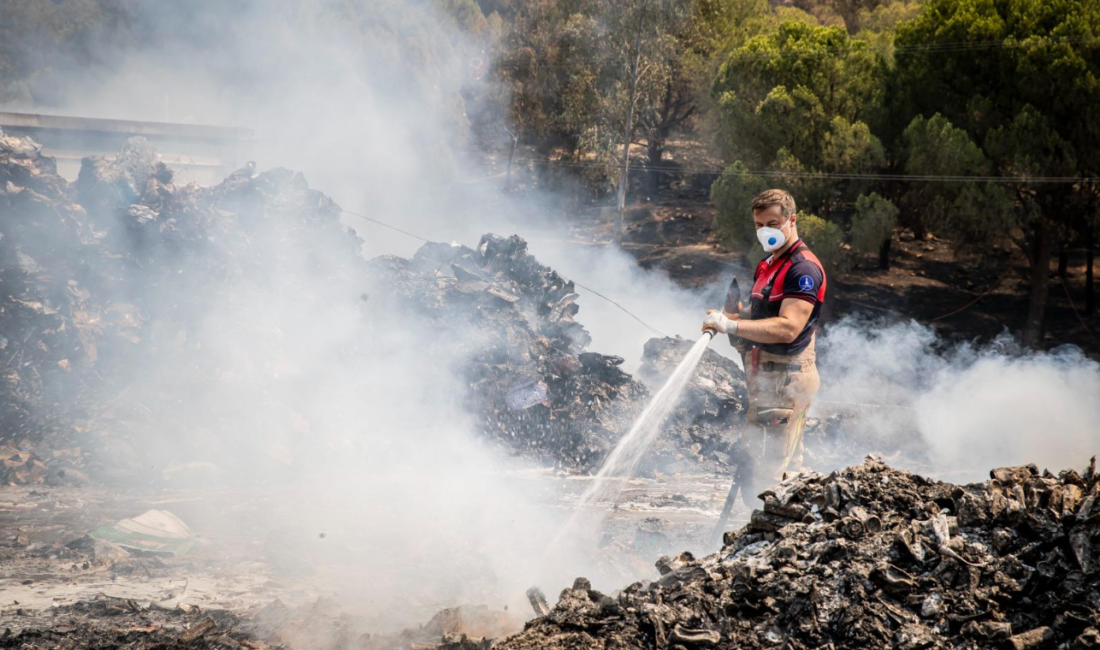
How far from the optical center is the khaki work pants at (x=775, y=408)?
3.79m

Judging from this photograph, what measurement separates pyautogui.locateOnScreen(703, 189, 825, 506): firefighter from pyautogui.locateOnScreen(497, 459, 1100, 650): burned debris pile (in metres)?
0.69

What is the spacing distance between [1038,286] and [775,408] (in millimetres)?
12148

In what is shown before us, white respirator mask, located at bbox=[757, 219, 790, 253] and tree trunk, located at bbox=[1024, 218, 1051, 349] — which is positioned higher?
tree trunk, located at bbox=[1024, 218, 1051, 349]

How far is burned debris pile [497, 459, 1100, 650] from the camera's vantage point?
248 cm

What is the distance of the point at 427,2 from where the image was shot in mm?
28047

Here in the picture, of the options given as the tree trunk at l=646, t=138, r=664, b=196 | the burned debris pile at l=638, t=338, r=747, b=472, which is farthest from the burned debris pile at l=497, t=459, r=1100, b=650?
the tree trunk at l=646, t=138, r=664, b=196

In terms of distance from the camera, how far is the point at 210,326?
25.1ft

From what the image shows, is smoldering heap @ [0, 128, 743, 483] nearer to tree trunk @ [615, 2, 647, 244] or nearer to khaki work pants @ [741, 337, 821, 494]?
khaki work pants @ [741, 337, 821, 494]

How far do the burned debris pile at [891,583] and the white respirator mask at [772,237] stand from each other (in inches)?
44.0

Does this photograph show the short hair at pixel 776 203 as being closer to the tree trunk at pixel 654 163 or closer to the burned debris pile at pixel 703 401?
the burned debris pile at pixel 703 401

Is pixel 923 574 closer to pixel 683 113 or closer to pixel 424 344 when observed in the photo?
pixel 424 344

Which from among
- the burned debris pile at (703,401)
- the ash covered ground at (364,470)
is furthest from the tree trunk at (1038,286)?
the burned debris pile at (703,401)

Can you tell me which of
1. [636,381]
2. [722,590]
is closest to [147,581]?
[722,590]

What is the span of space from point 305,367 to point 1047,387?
8403 millimetres
